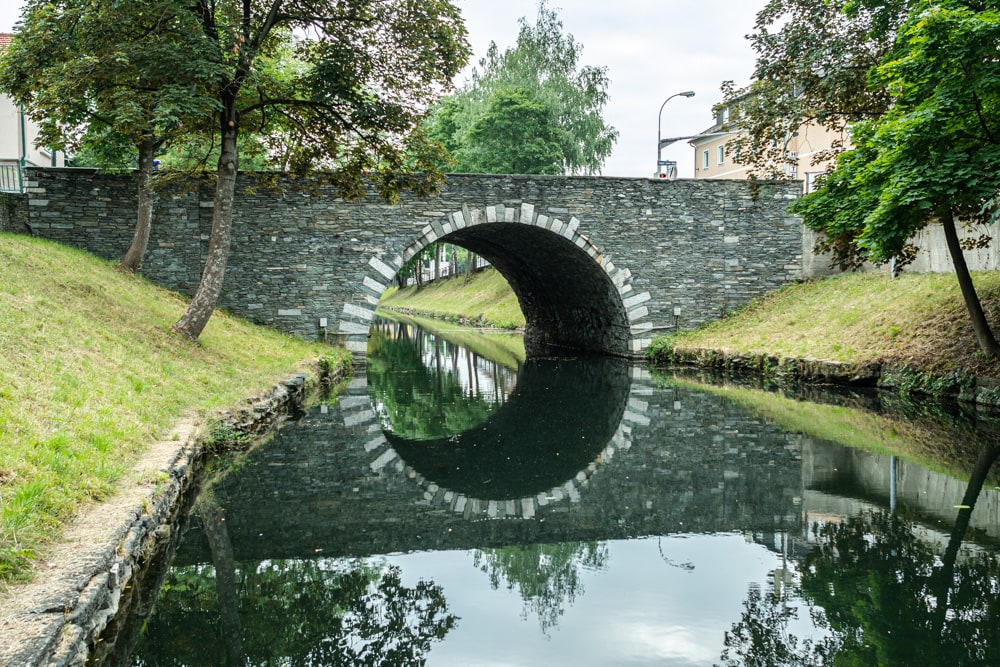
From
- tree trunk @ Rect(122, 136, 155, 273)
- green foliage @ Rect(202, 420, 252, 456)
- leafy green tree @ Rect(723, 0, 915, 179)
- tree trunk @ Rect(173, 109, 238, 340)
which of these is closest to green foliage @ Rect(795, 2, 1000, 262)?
leafy green tree @ Rect(723, 0, 915, 179)

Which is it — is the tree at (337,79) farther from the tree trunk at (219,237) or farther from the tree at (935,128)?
the tree at (935,128)

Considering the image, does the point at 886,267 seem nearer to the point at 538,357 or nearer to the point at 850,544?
the point at 538,357

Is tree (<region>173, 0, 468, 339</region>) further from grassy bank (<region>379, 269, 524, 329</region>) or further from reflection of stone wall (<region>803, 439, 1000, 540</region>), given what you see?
grassy bank (<region>379, 269, 524, 329</region>)

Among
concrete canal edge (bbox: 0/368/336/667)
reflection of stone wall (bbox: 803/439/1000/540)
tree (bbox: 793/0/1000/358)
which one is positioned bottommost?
reflection of stone wall (bbox: 803/439/1000/540)

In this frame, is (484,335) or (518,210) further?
(484,335)

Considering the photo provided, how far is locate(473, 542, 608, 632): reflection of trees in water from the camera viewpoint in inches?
162

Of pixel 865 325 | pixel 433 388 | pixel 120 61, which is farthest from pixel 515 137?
pixel 120 61

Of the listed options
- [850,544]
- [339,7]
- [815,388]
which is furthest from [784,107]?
[850,544]

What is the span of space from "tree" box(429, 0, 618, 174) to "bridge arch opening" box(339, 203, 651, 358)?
614 cm

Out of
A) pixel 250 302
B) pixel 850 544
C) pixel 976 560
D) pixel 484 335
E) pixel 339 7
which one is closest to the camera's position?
pixel 976 560

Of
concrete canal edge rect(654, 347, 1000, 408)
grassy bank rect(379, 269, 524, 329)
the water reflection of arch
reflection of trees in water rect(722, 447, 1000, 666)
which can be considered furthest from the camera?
grassy bank rect(379, 269, 524, 329)

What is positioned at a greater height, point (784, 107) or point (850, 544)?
point (784, 107)

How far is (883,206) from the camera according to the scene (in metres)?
8.88

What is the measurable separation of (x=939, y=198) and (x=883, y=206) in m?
0.56
